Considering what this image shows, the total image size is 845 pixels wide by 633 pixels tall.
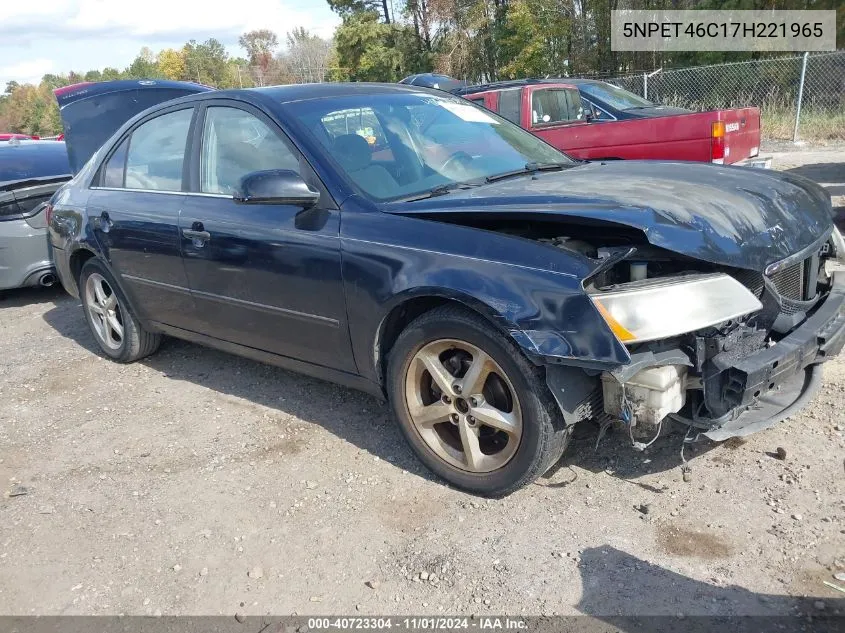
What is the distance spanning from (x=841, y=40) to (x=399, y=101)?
21961mm

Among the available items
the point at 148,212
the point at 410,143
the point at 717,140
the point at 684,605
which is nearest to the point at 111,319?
the point at 148,212

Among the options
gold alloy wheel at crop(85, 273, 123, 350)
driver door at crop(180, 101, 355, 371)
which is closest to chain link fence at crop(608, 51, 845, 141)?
driver door at crop(180, 101, 355, 371)

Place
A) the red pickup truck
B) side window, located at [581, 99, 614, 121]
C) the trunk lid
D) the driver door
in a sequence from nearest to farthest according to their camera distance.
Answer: the driver door, the red pickup truck, the trunk lid, side window, located at [581, 99, 614, 121]

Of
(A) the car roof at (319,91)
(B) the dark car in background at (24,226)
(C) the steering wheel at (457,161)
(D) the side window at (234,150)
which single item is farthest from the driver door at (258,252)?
(B) the dark car in background at (24,226)

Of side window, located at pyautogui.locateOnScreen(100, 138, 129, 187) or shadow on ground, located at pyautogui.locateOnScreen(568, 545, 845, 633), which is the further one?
side window, located at pyautogui.locateOnScreen(100, 138, 129, 187)

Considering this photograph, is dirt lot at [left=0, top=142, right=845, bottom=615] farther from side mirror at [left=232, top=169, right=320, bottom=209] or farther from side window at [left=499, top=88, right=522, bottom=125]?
side window at [left=499, top=88, right=522, bottom=125]

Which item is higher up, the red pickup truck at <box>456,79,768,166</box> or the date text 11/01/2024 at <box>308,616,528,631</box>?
the red pickup truck at <box>456,79,768,166</box>

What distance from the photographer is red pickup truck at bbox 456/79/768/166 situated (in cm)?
733

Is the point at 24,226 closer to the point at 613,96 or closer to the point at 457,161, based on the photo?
the point at 457,161

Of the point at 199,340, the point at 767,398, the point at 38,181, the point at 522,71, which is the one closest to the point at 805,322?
the point at 767,398

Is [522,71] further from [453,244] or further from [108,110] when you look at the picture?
[453,244]

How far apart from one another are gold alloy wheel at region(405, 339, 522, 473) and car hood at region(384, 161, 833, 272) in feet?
2.01

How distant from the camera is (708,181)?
10.3ft

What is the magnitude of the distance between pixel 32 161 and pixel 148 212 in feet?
13.6
